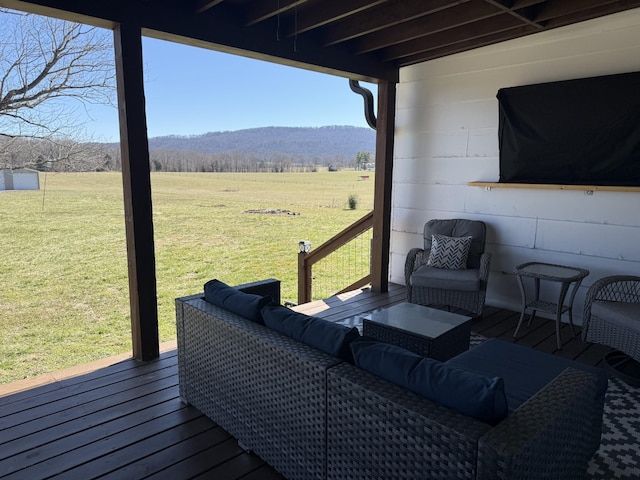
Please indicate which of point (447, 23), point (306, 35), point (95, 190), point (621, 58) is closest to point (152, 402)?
point (306, 35)

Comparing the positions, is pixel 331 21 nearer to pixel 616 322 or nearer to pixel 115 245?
pixel 616 322

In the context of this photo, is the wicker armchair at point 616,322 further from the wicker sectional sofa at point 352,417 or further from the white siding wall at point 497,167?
the wicker sectional sofa at point 352,417

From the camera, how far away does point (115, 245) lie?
31.0 ft

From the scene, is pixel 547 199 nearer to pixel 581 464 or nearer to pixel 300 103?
pixel 581 464

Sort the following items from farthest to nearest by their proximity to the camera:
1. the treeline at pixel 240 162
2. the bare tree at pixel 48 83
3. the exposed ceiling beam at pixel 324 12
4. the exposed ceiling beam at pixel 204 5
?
the treeline at pixel 240 162, the bare tree at pixel 48 83, the exposed ceiling beam at pixel 324 12, the exposed ceiling beam at pixel 204 5

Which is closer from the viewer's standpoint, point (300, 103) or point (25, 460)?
point (25, 460)

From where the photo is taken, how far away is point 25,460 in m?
1.93

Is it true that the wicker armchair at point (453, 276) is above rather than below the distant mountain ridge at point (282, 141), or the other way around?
below

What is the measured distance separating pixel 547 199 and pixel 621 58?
1.25m

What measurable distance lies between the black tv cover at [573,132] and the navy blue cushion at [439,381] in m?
3.03

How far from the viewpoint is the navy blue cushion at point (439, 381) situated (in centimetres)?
121

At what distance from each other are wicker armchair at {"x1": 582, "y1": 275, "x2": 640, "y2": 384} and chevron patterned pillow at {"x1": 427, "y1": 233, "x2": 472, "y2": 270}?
112cm

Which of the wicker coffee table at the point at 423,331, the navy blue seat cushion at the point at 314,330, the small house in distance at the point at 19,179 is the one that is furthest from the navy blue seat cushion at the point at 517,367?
the small house in distance at the point at 19,179

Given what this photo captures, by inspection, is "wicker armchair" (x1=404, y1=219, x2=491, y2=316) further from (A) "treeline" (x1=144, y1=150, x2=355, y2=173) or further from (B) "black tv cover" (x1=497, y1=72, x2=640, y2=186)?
(A) "treeline" (x1=144, y1=150, x2=355, y2=173)
